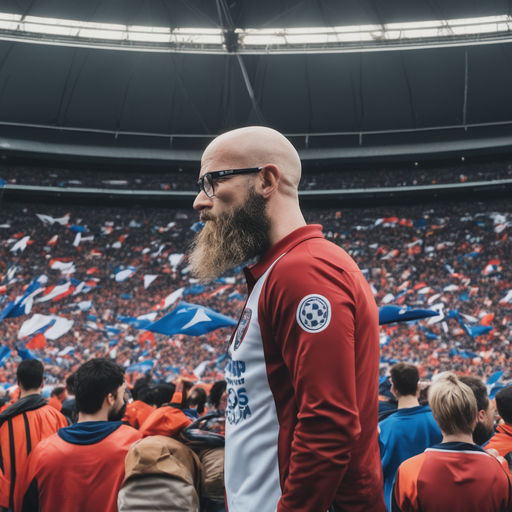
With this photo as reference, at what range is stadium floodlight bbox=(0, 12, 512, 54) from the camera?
65.8ft

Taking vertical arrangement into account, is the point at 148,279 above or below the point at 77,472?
above

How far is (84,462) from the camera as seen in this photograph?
2967 millimetres

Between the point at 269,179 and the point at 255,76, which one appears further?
the point at 255,76

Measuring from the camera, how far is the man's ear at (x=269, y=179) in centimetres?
165

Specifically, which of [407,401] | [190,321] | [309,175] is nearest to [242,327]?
[407,401]

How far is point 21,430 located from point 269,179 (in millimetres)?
3103

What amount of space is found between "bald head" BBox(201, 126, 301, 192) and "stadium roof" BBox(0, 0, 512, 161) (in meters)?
19.0

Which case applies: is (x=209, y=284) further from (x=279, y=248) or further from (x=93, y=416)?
(x=279, y=248)

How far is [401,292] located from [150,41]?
46.2ft

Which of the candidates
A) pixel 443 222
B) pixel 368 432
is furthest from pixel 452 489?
pixel 443 222

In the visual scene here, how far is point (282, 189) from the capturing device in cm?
170

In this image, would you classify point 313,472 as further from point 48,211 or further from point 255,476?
point 48,211

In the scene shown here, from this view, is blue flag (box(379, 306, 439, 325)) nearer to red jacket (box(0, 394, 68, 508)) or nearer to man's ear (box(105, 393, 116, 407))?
man's ear (box(105, 393, 116, 407))

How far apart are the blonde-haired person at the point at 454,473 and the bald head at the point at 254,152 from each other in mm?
1734
